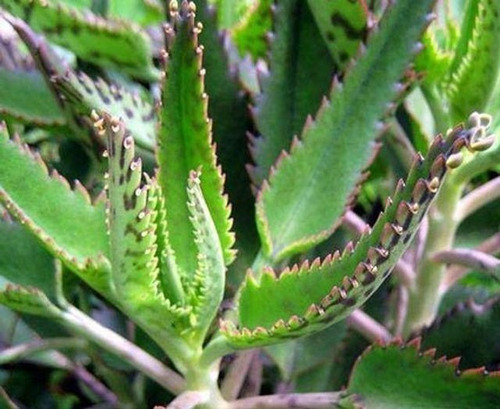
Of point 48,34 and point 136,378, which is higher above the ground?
point 48,34

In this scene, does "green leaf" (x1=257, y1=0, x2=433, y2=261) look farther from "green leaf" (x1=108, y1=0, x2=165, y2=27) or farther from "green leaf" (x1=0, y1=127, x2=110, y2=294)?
"green leaf" (x1=108, y1=0, x2=165, y2=27)

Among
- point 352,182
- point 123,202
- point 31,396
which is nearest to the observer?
point 123,202

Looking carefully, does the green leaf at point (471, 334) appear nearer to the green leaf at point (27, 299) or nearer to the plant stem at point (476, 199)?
the plant stem at point (476, 199)

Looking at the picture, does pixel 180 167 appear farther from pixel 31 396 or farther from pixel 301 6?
pixel 31 396

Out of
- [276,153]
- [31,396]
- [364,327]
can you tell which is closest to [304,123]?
[276,153]

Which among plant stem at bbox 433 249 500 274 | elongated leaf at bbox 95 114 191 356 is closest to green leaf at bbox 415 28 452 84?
plant stem at bbox 433 249 500 274

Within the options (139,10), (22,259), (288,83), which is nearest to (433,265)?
(288,83)
